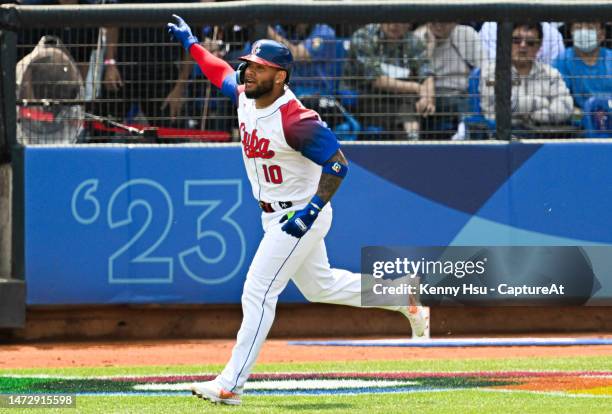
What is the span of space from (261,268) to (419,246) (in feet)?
11.8

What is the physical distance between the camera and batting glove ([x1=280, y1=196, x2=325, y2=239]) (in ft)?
22.2

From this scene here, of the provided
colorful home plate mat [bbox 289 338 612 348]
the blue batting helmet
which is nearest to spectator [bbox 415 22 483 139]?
colorful home plate mat [bbox 289 338 612 348]

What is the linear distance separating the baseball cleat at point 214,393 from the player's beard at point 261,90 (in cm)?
163

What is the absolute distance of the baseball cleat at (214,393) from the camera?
659 cm

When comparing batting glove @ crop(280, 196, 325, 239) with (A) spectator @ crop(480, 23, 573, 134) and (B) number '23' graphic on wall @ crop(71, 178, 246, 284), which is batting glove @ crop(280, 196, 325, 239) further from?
(A) spectator @ crop(480, 23, 573, 134)

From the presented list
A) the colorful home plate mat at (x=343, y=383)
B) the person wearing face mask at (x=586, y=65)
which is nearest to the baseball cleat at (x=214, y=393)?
the colorful home plate mat at (x=343, y=383)

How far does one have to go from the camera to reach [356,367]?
877 cm

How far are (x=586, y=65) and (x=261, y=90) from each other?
161 inches

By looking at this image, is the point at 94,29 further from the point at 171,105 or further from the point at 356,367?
the point at 356,367

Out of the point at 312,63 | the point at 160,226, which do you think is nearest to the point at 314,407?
the point at 160,226

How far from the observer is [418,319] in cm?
803

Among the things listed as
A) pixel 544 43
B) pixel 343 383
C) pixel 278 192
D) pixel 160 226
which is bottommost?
pixel 343 383

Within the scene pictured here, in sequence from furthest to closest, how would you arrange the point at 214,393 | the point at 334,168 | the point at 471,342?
the point at 471,342
the point at 334,168
the point at 214,393

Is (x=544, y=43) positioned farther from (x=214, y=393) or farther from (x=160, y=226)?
(x=214, y=393)
